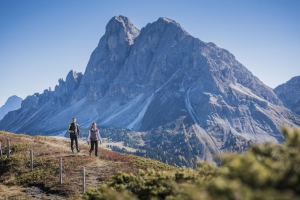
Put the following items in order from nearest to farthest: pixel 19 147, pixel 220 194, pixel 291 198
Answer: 1. pixel 291 198
2. pixel 220 194
3. pixel 19 147

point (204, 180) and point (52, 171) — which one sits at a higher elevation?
point (204, 180)

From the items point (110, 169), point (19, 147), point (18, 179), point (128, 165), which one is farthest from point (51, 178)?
point (19, 147)

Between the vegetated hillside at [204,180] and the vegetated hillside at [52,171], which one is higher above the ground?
the vegetated hillside at [204,180]

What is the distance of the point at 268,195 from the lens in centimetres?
377

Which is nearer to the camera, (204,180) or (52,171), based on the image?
(204,180)


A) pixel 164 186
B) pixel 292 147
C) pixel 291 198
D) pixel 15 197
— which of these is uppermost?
pixel 292 147

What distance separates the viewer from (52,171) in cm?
2269

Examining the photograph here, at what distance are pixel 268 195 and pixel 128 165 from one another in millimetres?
21826

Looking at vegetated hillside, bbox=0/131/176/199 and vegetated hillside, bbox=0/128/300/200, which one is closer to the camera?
vegetated hillside, bbox=0/128/300/200

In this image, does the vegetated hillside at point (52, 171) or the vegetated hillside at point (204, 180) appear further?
the vegetated hillside at point (52, 171)

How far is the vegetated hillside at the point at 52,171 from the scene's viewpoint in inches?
751

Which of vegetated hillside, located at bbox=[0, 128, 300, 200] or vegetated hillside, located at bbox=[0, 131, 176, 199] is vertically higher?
vegetated hillside, located at bbox=[0, 128, 300, 200]

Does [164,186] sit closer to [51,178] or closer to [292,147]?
[292,147]

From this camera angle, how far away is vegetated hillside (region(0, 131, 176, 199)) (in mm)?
19083
